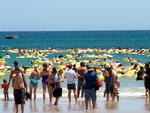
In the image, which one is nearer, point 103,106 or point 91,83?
point 91,83

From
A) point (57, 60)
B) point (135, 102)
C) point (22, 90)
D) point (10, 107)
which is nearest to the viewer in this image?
point (22, 90)

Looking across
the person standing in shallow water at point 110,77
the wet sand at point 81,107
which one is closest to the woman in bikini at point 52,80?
the wet sand at point 81,107

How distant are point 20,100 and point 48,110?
66.7 inches

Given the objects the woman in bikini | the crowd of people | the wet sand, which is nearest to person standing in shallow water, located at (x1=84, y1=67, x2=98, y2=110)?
the crowd of people

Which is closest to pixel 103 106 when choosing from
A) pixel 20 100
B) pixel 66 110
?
pixel 66 110

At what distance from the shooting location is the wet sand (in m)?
11.9

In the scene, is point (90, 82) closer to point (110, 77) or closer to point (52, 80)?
point (52, 80)

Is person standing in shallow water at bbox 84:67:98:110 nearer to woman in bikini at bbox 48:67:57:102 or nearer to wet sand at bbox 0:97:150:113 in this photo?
wet sand at bbox 0:97:150:113

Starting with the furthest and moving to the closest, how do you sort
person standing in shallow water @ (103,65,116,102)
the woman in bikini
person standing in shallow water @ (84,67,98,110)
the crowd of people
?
person standing in shallow water @ (103,65,116,102) → the woman in bikini → person standing in shallow water @ (84,67,98,110) → the crowd of people

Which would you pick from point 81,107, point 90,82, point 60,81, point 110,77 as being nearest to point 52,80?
point 60,81

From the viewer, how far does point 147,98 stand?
14.3 meters

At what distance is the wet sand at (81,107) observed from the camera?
11867 millimetres

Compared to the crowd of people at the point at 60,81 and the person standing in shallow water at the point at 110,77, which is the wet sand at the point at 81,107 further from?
the person standing in shallow water at the point at 110,77

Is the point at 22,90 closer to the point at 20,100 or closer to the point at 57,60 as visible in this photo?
the point at 20,100
